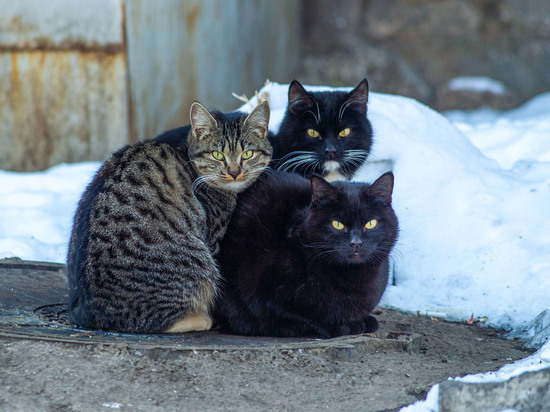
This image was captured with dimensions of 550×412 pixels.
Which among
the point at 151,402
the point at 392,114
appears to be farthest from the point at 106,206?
the point at 392,114

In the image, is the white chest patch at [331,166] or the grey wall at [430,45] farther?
the grey wall at [430,45]

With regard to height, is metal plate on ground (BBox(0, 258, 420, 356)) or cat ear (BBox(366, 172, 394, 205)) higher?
cat ear (BBox(366, 172, 394, 205))

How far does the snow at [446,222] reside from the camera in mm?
3965

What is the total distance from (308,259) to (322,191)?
327 millimetres

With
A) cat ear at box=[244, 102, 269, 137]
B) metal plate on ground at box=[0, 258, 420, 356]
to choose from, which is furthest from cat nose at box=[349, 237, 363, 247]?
cat ear at box=[244, 102, 269, 137]

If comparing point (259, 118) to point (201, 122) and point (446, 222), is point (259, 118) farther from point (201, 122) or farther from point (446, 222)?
point (446, 222)

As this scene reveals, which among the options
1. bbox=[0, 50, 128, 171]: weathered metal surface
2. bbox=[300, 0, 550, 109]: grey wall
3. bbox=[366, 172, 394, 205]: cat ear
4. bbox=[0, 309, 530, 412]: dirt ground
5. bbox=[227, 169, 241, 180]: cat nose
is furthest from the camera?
bbox=[300, 0, 550, 109]: grey wall

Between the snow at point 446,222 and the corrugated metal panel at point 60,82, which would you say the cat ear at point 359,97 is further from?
the corrugated metal panel at point 60,82

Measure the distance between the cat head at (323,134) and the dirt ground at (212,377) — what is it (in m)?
1.24

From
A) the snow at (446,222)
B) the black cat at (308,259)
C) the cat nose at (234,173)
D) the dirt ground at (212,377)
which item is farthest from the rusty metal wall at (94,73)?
the dirt ground at (212,377)

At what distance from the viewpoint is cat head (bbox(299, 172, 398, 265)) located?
3.12m

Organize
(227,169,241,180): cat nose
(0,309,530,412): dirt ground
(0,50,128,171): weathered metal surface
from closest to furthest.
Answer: (0,309,530,412): dirt ground → (227,169,241,180): cat nose → (0,50,128,171): weathered metal surface

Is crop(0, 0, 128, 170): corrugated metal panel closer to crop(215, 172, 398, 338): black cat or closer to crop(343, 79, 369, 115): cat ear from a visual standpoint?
crop(343, 79, 369, 115): cat ear

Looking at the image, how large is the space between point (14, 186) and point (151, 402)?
11.6 ft
